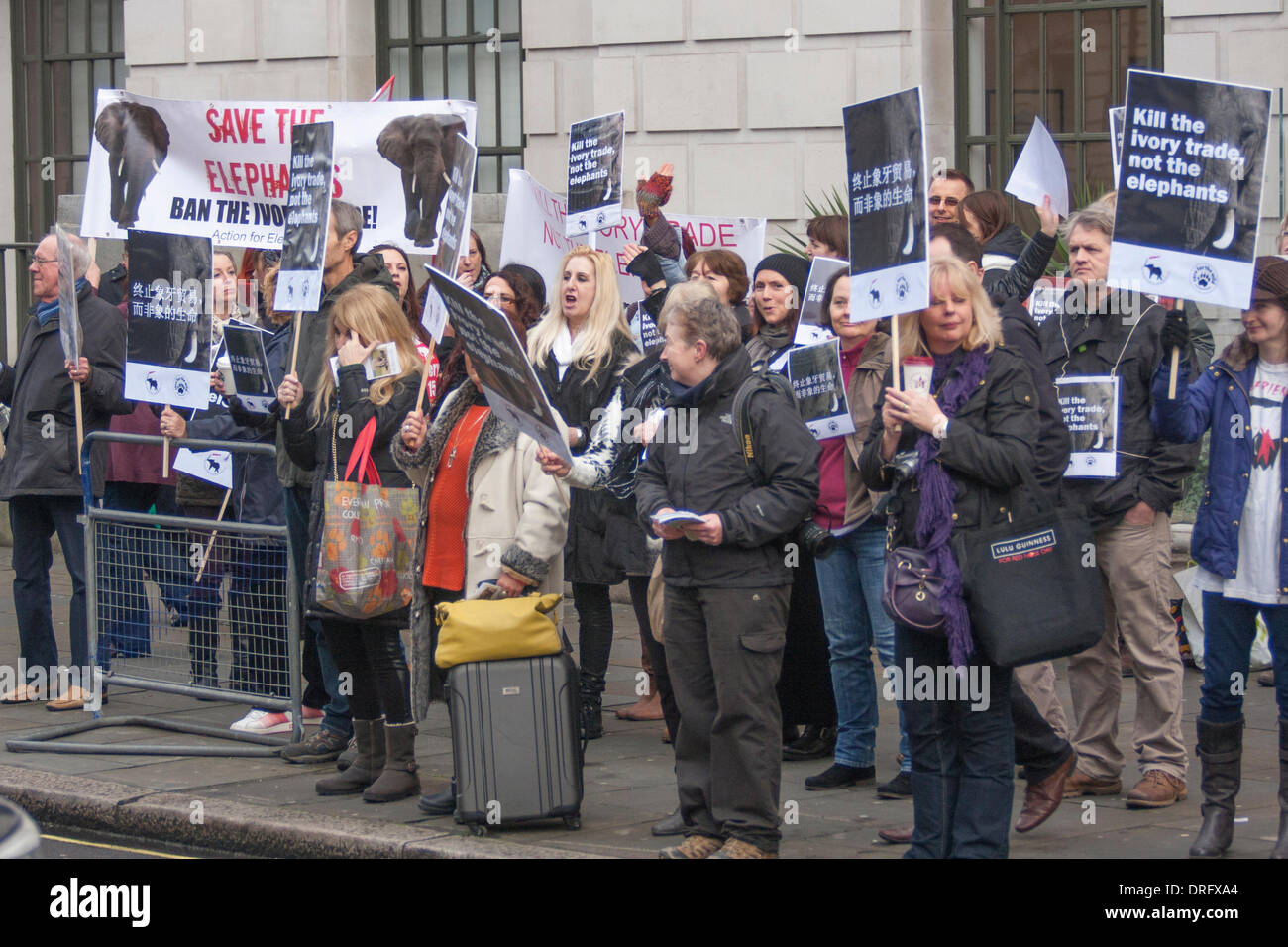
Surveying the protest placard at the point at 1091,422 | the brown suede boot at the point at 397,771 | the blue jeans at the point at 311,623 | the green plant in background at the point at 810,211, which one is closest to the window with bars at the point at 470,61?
the green plant in background at the point at 810,211

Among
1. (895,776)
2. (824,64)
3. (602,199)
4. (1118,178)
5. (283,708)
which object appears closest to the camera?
(1118,178)

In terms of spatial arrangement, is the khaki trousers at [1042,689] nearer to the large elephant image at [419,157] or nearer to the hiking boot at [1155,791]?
the hiking boot at [1155,791]

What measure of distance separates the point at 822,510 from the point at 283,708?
2638 millimetres

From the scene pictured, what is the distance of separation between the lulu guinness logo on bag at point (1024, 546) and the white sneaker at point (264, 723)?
402cm

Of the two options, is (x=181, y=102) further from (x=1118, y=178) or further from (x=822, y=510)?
(x=1118, y=178)

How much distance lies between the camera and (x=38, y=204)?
17.6m

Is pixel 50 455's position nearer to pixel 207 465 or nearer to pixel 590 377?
pixel 207 465

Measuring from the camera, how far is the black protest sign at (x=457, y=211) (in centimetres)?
684

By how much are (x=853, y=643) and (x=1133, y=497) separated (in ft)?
4.02

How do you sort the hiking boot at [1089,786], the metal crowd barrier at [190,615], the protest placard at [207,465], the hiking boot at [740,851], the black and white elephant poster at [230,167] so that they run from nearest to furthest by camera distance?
the hiking boot at [740,851], the hiking boot at [1089,786], the metal crowd barrier at [190,615], the protest placard at [207,465], the black and white elephant poster at [230,167]

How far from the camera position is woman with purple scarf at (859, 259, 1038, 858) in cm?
521

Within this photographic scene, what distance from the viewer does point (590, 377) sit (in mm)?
7398

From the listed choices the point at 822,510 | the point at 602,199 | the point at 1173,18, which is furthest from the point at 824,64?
the point at 822,510

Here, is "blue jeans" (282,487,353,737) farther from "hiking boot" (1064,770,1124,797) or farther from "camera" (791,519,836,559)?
"hiking boot" (1064,770,1124,797)
